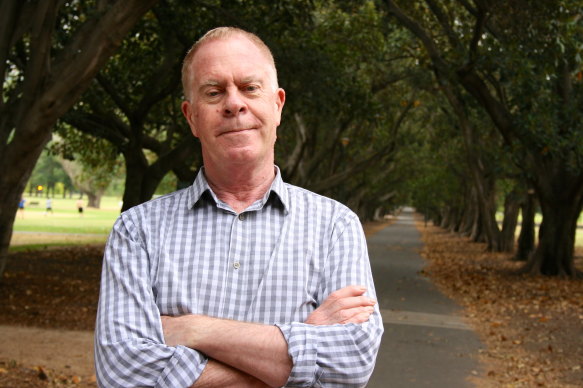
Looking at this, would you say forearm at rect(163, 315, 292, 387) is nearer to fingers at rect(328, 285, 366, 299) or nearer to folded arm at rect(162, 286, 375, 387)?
folded arm at rect(162, 286, 375, 387)

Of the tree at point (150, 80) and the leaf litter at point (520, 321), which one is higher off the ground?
the tree at point (150, 80)

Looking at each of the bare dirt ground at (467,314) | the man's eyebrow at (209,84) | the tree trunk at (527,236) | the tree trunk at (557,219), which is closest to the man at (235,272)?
the man's eyebrow at (209,84)

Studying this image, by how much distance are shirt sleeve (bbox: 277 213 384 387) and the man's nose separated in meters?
0.55

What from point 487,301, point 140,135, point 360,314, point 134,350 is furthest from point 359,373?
point 140,135

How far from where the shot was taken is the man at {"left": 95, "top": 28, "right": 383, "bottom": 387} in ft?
7.61

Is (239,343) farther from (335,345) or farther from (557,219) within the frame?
(557,219)

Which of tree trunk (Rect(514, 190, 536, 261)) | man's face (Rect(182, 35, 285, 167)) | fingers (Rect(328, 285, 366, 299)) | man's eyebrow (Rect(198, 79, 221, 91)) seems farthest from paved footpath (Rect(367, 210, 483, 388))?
tree trunk (Rect(514, 190, 536, 261))

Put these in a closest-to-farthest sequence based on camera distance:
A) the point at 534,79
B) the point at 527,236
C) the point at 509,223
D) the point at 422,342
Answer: the point at 422,342, the point at 534,79, the point at 527,236, the point at 509,223

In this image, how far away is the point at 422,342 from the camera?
9.43m

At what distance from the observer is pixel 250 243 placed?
2494 millimetres

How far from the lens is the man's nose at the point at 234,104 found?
8.07ft

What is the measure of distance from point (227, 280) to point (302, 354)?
35 centimetres

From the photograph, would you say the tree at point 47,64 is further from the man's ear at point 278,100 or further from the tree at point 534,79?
the tree at point 534,79

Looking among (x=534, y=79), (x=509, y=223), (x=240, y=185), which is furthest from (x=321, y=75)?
(x=509, y=223)
